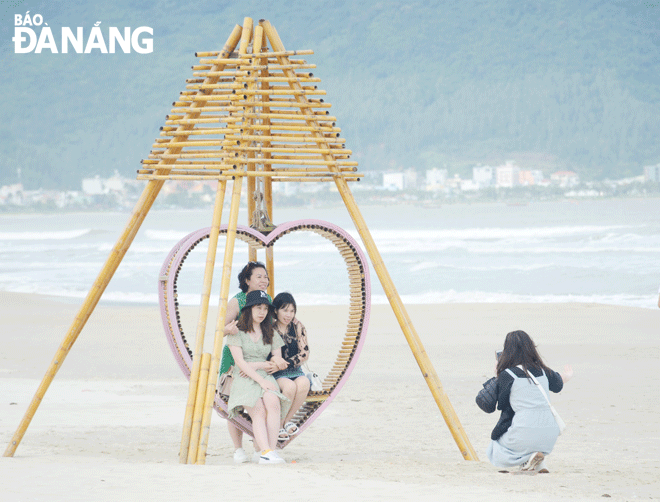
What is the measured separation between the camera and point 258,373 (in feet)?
→ 19.6

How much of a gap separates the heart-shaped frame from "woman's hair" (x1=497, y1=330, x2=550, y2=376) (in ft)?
4.28

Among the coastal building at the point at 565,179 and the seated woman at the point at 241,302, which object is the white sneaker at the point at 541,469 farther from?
the coastal building at the point at 565,179

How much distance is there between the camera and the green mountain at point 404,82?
10019 cm

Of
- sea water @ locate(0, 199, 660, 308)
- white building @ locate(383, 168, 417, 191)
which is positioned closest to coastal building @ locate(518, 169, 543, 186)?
white building @ locate(383, 168, 417, 191)

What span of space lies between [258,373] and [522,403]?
168cm

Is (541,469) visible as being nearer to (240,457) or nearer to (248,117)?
(240,457)

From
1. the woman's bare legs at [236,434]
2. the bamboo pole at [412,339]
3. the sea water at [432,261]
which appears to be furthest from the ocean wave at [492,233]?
the woman's bare legs at [236,434]

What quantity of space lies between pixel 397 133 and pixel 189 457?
3906 inches

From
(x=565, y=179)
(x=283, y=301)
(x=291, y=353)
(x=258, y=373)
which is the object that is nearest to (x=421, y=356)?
(x=291, y=353)

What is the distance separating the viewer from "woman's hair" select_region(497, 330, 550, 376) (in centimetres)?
532

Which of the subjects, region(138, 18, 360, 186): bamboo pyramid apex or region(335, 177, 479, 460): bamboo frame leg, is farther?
region(335, 177, 479, 460): bamboo frame leg

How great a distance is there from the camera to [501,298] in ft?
65.7

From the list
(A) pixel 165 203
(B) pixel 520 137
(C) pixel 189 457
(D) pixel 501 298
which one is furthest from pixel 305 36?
(C) pixel 189 457

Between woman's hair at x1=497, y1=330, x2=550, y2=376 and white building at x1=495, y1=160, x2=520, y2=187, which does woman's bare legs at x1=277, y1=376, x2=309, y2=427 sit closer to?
woman's hair at x1=497, y1=330, x2=550, y2=376
